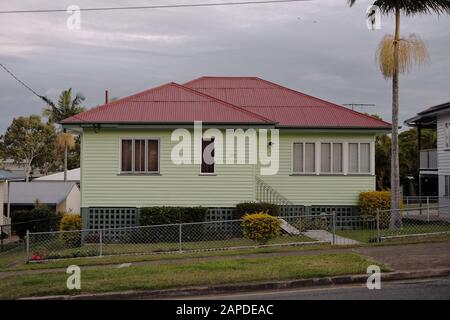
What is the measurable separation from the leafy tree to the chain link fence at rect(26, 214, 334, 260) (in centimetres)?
4255

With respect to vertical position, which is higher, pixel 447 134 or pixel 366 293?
pixel 447 134

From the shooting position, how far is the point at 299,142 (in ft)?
71.9

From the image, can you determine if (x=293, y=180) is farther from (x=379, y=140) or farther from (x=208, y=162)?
(x=379, y=140)

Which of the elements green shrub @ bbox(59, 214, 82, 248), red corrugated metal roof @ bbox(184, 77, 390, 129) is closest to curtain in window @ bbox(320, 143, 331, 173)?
red corrugated metal roof @ bbox(184, 77, 390, 129)

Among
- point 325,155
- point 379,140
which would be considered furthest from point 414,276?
point 379,140

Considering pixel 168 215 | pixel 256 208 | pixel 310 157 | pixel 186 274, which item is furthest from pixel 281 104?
pixel 186 274

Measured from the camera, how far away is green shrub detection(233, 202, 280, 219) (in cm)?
1934

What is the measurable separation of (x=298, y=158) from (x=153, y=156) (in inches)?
218

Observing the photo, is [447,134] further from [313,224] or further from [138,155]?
[138,155]

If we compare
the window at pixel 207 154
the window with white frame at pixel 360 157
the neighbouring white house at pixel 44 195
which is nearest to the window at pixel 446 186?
the window with white frame at pixel 360 157

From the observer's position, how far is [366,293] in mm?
9711

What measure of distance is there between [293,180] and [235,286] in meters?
11.6

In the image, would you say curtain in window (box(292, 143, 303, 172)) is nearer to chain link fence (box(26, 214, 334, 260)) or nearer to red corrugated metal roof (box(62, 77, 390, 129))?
red corrugated metal roof (box(62, 77, 390, 129))

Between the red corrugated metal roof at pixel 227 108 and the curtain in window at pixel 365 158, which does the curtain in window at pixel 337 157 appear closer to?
the curtain in window at pixel 365 158
